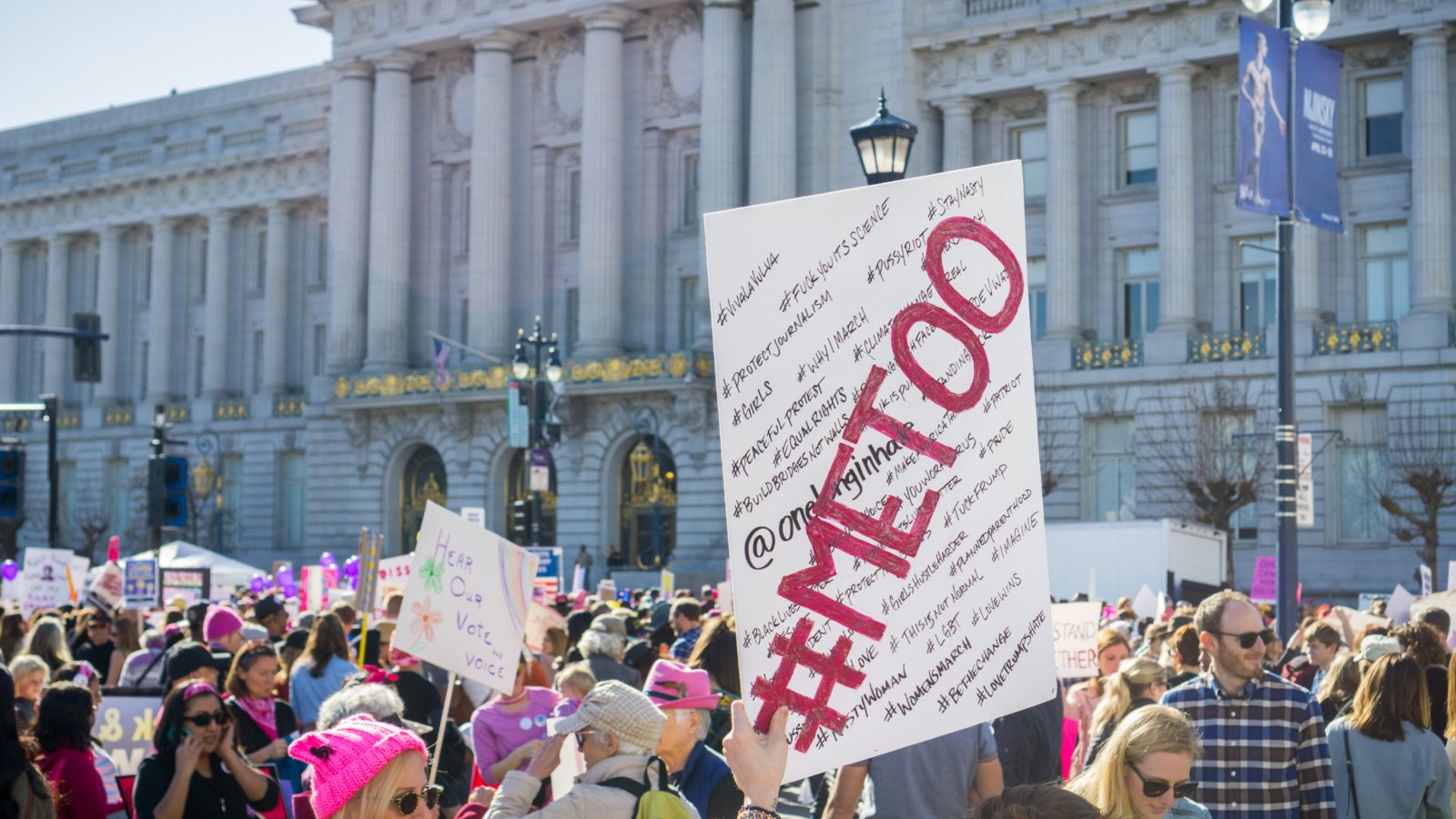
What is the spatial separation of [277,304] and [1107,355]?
29.7m

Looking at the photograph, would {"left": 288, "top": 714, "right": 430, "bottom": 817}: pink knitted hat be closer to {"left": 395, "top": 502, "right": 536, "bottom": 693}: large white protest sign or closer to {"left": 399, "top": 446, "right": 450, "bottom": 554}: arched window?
{"left": 395, "top": 502, "right": 536, "bottom": 693}: large white protest sign

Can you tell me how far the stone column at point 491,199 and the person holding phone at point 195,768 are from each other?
45.4 meters

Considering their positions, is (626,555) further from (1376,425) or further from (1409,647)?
(1409,647)

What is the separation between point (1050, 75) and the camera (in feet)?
145

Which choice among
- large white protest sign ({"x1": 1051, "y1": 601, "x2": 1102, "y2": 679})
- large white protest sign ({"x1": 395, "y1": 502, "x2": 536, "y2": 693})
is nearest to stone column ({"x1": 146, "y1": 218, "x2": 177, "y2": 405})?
large white protest sign ({"x1": 1051, "y1": 601, "x2": 1102, "y2": 679})

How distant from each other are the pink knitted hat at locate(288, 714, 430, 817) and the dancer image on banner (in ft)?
39.5

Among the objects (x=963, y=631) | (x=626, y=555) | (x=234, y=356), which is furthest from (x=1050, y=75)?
(x=963, y=631)

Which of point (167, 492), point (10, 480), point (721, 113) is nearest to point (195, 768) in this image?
point (167, 492)

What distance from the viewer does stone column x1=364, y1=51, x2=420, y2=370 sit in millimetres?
54812

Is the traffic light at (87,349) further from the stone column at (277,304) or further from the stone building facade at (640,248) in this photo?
the stone column at (277,304)

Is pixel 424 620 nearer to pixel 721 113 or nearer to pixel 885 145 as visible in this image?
pixel 885 145

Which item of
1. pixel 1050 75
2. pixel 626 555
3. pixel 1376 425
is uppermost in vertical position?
pixel 1050 75

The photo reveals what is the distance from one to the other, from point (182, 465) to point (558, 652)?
12375 millimetres

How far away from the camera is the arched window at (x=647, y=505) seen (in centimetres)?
4909
